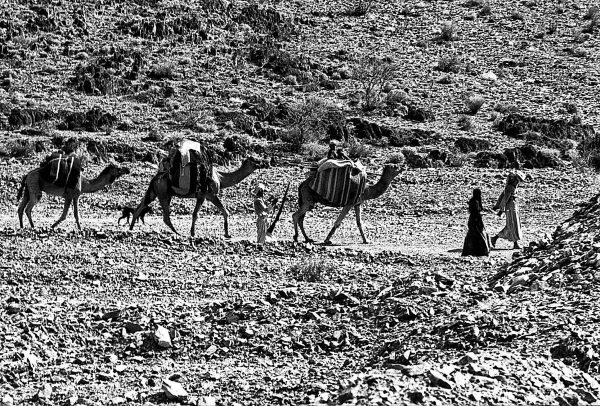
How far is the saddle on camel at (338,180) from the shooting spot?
19156mm

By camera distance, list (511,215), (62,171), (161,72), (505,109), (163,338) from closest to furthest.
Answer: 1. (163,338)
2. (511,215)
3. (62,171)
4. (505,109)
5. (161,72)

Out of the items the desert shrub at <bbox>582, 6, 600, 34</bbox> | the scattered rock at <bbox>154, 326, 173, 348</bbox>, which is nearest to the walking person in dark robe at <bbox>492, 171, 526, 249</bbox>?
the scattered rock at <bbox>154, 326, 173, 348</bbox>

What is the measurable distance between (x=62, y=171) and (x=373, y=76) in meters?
15.4

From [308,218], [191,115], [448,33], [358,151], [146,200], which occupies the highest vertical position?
[448,33]

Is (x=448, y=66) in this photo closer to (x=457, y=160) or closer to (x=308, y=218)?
(x=457, y=160)

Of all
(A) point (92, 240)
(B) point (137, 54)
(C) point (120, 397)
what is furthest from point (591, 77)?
(C) point (120, 397)

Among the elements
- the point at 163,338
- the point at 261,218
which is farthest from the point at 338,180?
the point at 163,338

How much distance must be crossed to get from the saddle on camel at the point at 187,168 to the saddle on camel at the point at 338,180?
182cm

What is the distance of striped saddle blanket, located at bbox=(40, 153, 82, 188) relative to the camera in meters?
19.5

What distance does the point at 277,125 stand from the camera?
97.0 ft

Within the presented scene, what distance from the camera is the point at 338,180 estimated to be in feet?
63.0

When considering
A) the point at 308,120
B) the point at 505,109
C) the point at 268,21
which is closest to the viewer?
the point at 308,120

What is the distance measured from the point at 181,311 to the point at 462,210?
12.3 meters

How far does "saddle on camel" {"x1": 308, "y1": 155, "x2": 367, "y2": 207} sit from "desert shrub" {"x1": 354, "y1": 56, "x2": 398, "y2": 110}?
1238 cm
